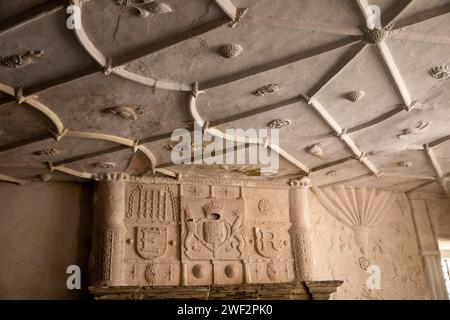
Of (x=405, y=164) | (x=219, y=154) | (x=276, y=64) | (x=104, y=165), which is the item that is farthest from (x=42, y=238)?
(x=405, y=164)

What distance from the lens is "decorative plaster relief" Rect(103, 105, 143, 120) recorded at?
6.53 meters

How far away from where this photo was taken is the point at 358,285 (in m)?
10.1

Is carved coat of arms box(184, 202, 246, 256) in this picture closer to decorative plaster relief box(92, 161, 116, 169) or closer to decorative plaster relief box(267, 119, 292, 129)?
decorative plaster relief box(92, 161, 116, 169)

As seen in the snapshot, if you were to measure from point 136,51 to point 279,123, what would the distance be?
2.78 meters

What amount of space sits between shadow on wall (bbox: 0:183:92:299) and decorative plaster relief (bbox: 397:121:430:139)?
6094 millimetres

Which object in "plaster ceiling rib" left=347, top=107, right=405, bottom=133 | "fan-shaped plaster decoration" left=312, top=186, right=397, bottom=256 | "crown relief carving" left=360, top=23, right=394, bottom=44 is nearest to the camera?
"crown relief carving" left=360, top=23, right=394, bottom=44

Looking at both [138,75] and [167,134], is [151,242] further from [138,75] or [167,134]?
[138,75]

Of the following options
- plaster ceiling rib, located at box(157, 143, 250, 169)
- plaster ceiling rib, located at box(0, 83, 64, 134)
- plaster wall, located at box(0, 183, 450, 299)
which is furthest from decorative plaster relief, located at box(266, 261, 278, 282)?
plaster ceiling rib, located at box(0, 83, 64, 134)

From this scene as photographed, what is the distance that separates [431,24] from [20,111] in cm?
533

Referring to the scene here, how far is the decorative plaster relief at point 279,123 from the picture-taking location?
7176 mm

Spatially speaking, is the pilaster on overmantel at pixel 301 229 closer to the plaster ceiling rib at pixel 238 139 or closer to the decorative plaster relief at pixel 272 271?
the decorative plaster relief at pixel 272 271

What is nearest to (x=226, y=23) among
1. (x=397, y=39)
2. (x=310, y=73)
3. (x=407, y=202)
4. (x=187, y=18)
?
(x=187, y=18)
